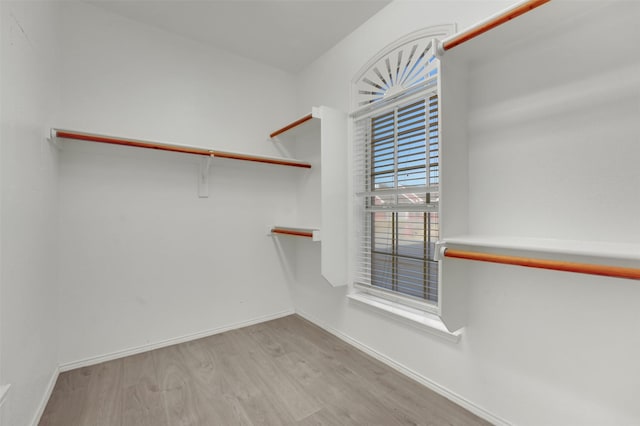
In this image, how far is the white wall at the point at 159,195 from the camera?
196 centimetres

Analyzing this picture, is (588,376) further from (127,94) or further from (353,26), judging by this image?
(127,94)

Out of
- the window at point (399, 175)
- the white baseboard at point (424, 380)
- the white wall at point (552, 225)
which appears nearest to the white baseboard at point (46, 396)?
the white baseboard at point (424, 380)

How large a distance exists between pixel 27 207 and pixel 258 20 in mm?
1865

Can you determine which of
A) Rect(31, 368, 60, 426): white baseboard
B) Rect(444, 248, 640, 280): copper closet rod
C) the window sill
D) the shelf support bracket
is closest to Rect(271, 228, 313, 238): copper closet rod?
the window sill

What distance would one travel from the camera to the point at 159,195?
226 cm

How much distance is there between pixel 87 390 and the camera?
1.72 meters

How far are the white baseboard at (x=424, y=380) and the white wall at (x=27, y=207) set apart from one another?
1847 millimetres

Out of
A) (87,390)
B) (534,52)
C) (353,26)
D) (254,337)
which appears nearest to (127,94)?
(353,26)

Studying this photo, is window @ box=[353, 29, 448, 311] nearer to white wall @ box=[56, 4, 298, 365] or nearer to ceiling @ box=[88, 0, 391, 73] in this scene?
ceiling @ box=[88, 0, 391, 73]

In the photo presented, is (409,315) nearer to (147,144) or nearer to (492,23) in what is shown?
(492,23)

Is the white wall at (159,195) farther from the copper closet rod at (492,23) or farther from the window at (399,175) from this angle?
the copper closet rod at (492,23)

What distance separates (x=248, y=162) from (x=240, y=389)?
1.77m

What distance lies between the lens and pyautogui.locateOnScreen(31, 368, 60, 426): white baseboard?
1449 mm

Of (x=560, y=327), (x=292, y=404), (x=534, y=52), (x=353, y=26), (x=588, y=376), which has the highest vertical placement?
(x=353, y=26)
